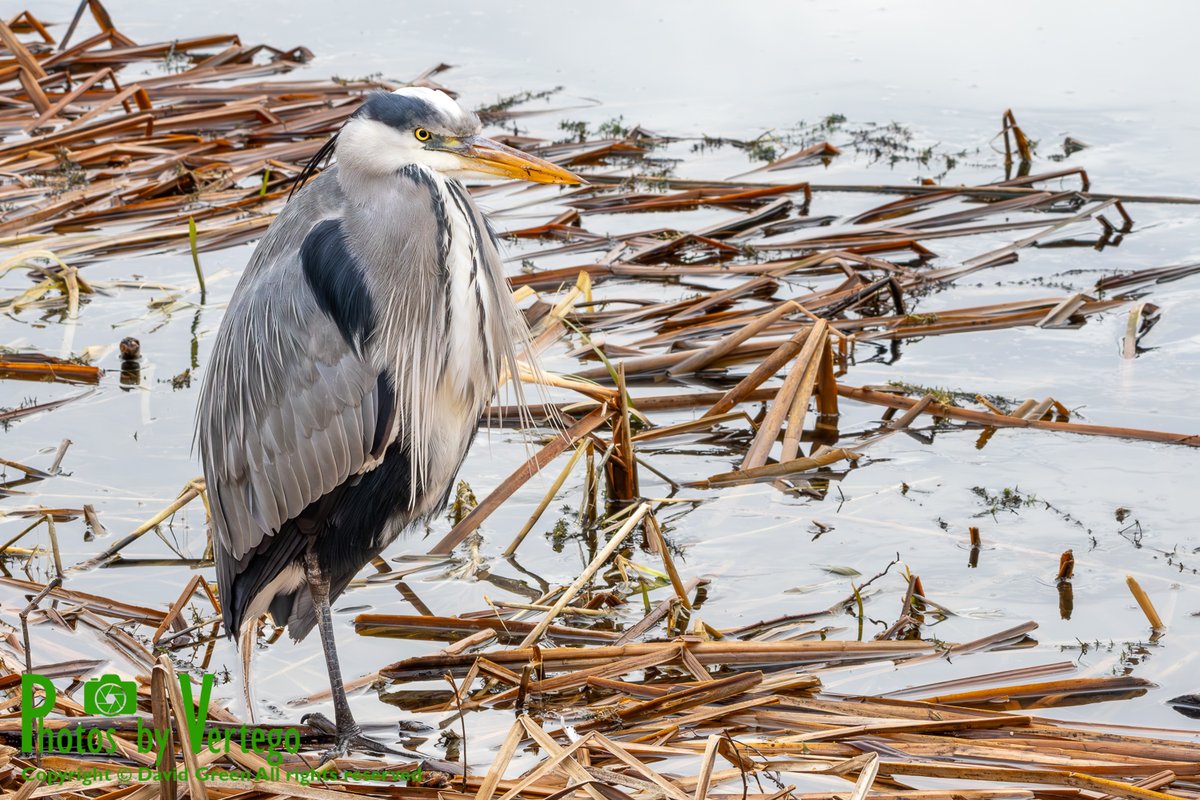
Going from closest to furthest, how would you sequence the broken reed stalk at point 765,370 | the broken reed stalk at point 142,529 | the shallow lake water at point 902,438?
the shallow lake water at point 902,438
the broken reed stalk at point 142,529
the broken reed stalk at point 765,370

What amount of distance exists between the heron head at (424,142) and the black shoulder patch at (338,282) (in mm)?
208

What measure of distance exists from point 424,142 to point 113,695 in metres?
1.64

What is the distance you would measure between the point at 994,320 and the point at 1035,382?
46 centimetres

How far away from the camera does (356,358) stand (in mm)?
3768

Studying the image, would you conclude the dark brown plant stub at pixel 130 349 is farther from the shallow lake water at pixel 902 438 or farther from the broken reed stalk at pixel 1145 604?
the broken reed stalk at pixel 1145 604

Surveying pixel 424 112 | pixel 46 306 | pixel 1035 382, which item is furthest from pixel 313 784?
pixel 46 306

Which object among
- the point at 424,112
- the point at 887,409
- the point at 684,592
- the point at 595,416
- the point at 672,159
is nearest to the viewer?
the point at 424,112

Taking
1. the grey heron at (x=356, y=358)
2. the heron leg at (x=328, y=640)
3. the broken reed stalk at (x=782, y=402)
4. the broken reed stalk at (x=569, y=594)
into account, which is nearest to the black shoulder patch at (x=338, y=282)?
the grey heron at (x=356, y=358)

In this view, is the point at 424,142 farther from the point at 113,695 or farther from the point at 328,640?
the point at 113,695

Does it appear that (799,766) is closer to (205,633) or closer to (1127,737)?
(1127,737)

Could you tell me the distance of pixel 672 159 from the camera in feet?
27.6

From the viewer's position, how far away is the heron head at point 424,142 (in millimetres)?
3578

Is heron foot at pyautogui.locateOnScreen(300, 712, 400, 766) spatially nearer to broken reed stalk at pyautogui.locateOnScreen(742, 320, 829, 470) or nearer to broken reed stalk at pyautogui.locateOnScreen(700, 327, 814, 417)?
broken reed stalk at pyautogui.locateOnScreen(742, 320, 829, 470)

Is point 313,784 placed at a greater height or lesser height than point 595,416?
lesser
